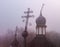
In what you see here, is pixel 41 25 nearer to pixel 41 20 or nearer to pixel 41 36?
pixel 41 20

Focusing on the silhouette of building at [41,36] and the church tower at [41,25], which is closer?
the silhouette of building at [41,36]

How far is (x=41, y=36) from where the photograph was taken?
3.00 meters

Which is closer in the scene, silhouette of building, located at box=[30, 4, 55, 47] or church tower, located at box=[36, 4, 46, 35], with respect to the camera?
silhouette of building, located at box=[30, 4, 55, 47]

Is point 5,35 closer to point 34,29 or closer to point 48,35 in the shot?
point 34,29

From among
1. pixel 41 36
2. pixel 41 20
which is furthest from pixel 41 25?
pixel 41 36

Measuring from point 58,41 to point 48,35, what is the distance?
0.21 m

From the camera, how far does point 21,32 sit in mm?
3143

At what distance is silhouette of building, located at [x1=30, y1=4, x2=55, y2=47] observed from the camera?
9.69 feet

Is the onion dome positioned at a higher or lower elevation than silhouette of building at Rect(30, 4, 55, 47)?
higher

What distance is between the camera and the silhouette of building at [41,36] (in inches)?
116

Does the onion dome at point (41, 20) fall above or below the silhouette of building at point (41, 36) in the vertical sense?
above

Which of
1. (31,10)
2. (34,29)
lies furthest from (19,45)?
(31,10)

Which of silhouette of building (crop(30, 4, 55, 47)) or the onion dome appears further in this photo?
Answer: the onion dome

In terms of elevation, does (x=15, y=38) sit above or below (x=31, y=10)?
below
